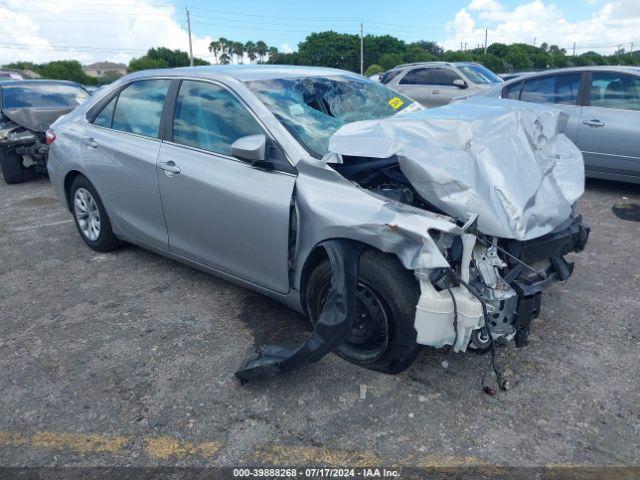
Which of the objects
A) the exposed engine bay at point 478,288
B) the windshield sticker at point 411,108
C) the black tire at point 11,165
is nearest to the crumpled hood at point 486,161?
the exposed engine bay at point 478,288

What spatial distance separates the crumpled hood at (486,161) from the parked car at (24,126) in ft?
22.0

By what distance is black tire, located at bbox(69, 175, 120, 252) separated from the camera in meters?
4.71

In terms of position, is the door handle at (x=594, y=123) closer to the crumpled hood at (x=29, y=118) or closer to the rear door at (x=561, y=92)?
the rear door at (x=561, y=92)

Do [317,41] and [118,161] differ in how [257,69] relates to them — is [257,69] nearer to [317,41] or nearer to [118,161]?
[118,161]

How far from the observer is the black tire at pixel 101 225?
471cm

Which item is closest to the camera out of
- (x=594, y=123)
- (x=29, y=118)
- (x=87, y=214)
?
(x=87, y=214)

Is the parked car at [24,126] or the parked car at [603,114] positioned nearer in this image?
the parked car at [603,114]

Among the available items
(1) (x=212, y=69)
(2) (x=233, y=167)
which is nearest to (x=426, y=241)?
(2) (x=233, y=167)

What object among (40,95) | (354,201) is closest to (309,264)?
(354,201)

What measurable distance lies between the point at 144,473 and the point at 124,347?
1171 mm

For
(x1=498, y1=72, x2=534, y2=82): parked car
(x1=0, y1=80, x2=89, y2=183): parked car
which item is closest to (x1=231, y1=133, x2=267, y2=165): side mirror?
(x1=498, y1=72, x2=534, y2=82): parked car

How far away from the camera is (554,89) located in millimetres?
6840

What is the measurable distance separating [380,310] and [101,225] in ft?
9.97

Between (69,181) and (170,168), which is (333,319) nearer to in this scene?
(170,168)
